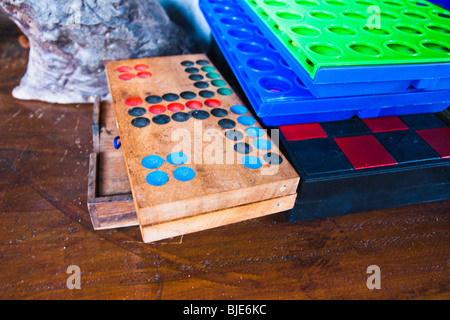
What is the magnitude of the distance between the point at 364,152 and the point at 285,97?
7.0 inches

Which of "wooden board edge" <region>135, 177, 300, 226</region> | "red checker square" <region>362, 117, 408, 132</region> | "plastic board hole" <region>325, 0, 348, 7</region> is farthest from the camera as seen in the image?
"plastic board hole" <region>325, 0, 348, 7</region>

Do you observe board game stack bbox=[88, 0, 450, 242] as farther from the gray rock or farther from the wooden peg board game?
the gray rock

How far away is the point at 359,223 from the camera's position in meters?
0.64

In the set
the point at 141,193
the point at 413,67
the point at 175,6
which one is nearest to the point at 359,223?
the point at 413,67

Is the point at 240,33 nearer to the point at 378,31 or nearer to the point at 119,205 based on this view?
the point at 378,31

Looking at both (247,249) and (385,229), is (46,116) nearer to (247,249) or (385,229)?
(247,249)

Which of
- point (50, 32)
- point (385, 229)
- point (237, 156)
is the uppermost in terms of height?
point (50, 32)

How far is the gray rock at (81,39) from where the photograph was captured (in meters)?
0.80

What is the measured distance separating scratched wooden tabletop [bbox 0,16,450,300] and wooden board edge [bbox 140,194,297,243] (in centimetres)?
7

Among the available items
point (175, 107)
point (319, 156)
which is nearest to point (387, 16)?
point (319, 156)

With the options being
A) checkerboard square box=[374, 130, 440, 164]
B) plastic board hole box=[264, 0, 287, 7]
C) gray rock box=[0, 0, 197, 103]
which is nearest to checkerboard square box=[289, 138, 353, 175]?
checkerboard square box=[374, 130, 440, 164]

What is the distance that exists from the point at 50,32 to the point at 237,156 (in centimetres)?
59

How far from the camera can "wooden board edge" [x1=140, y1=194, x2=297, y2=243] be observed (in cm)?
49
